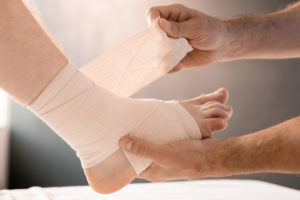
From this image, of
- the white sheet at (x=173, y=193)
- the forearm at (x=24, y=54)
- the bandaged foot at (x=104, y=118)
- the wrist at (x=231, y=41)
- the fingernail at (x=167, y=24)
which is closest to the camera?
the forearm at (x=24, y=54)

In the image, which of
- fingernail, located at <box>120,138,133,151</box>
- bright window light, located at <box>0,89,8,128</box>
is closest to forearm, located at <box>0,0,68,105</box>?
fingernail, located at <box>120,138,133,151</box>

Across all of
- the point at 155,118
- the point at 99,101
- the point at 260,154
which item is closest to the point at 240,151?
the point at 260,154

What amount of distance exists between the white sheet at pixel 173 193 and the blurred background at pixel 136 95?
1626 mm

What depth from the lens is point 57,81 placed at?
1.03 metres

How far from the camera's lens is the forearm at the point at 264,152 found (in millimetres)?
1041

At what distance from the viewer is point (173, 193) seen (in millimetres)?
1492

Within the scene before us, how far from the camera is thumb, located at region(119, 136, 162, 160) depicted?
3.73 ft

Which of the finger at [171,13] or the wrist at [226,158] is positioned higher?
the finger at [171,13]

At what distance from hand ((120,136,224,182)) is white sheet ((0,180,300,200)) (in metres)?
0.28

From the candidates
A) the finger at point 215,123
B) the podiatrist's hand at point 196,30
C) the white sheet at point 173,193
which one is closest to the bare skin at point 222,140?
the podiatrist's hand at point 196,30

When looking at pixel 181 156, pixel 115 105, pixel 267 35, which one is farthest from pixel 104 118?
pixel 267 35

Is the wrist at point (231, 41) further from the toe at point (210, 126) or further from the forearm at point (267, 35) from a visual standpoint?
the toe at point (210, 126)

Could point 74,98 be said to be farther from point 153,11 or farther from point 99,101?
point 153,11

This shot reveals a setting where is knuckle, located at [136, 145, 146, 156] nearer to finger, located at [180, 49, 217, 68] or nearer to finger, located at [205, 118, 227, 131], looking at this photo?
finger, located at [205, 118, 227, 131]
